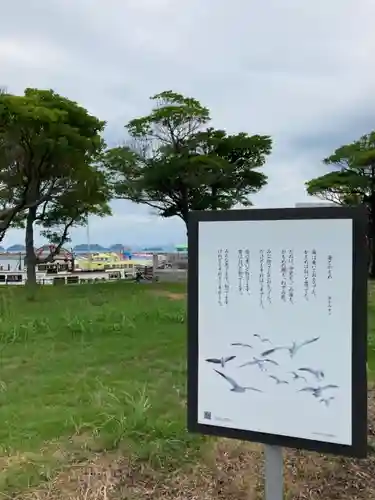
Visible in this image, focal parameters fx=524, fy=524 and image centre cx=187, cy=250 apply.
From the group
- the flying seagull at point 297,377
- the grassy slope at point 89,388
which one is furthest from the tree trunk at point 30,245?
the flying seagull at point 297,377

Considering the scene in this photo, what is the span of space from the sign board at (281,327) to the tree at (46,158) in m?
9.48

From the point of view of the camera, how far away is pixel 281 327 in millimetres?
1675

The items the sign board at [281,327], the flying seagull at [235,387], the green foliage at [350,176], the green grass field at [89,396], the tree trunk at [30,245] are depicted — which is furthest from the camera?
the green foliage at [350,176]

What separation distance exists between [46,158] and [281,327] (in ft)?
36.2

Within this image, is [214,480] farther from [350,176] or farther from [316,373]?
[350,176]

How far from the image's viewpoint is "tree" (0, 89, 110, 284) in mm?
10719

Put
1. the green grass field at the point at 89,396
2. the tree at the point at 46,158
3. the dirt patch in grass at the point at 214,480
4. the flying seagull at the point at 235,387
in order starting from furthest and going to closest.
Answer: the tree at the point at 46,158
the green grass field at the point at 89,396
the dirt patch in grass at the point at 214,480
the flying seagull at the point at 235,387

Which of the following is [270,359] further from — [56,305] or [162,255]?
[162,255]

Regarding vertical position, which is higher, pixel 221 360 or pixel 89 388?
pixel 221 360

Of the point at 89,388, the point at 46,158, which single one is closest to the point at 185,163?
the point at 46,158

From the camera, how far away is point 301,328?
5.42 feet

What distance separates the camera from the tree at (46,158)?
10719mm

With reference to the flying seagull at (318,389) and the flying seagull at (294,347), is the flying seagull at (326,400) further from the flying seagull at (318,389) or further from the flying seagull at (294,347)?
the flying seagull at (294,347)

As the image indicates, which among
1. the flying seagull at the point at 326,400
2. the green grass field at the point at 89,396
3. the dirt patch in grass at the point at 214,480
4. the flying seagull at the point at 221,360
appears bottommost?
the dirt patch in grass at the point at 214,480
